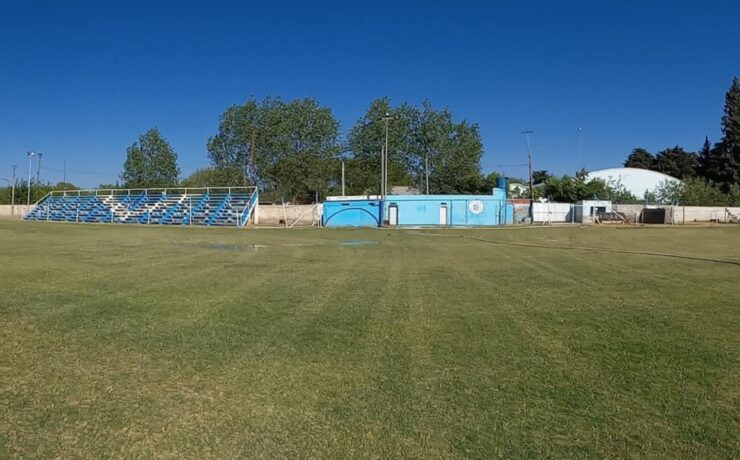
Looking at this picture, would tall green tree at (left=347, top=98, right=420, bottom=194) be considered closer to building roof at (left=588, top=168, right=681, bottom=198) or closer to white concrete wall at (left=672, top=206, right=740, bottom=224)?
white concrete wall at (left=672, top=206, right=740, bottom=224)

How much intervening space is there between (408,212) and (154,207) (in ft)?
79.8

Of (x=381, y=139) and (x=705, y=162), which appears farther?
(x=705, y=162)

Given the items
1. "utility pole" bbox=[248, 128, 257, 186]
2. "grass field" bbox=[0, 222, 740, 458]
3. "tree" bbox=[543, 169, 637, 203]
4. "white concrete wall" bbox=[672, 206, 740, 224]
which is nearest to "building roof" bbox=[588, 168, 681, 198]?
"tree" bbox=[543, 169, 637, 203]

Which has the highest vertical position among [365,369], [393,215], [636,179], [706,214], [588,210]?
[636,179]

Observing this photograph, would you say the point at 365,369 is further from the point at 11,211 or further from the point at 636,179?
the point at 636,179

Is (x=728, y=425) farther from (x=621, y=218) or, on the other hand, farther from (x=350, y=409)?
(x=621, y=218)

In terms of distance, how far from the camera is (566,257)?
1667 centimetres

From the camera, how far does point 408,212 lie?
47062 millimetres

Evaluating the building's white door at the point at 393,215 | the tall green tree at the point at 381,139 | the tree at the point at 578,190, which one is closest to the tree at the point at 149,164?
the tall green tree at the point at 381,139

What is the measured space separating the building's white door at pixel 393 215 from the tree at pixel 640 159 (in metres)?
101

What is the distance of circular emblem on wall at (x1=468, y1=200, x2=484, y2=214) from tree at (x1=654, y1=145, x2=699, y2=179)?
82.2m

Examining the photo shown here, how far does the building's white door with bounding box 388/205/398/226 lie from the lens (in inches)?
1845

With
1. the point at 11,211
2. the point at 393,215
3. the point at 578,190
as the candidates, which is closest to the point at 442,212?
the point at 393,215

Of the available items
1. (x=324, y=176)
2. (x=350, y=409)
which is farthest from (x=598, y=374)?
(x=324, y=176)
